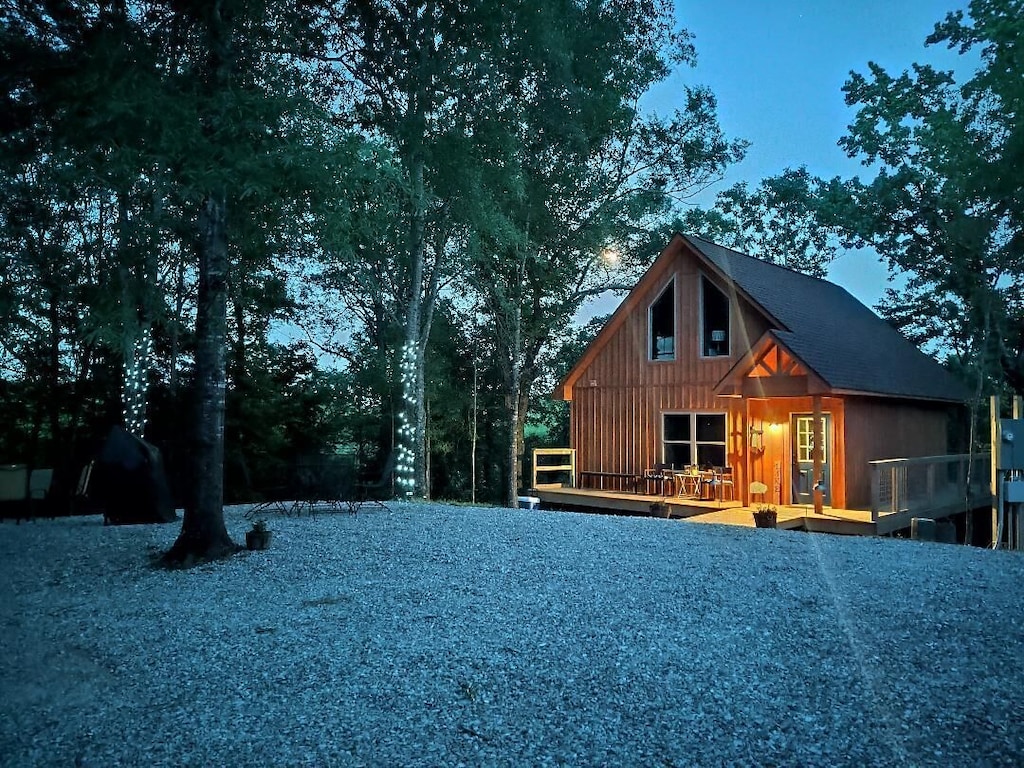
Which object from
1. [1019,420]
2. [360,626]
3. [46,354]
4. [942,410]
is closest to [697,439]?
[1019,420]

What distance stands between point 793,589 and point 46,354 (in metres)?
18.2

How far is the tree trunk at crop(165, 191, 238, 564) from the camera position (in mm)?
7840

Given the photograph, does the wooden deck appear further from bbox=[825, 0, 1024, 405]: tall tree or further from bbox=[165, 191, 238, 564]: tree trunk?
bbox=[165, 191, 238, 564]: tree trunk

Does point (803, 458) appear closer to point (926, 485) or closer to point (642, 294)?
point (926, 485)

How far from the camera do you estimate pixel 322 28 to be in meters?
10.3

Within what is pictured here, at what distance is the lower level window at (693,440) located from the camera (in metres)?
15.8

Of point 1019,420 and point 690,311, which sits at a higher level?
point 690,311

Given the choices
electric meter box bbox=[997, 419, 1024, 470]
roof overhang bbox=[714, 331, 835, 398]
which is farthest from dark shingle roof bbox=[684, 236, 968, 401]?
electric meter box bbox=[997, 419, 1024, 470]

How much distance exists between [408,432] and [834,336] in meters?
9.32

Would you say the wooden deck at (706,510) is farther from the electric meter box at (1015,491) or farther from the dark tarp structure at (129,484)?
the dark tarp structure at (129,484)

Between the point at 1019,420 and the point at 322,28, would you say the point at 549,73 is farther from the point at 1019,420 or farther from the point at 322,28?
the point at 1019,420

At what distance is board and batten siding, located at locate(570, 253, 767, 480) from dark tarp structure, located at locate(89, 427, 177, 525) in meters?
9.69

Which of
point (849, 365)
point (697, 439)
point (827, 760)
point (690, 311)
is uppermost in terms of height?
point (690, 311)

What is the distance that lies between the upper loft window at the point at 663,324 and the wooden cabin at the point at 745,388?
0.07ft
